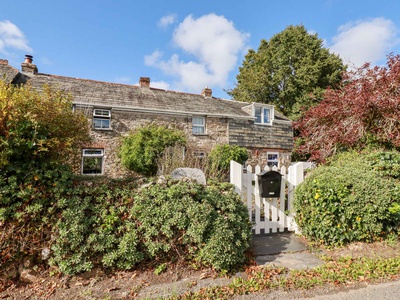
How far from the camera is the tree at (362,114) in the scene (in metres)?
5.43

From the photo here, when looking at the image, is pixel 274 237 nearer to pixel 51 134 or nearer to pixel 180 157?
pixel 51 134

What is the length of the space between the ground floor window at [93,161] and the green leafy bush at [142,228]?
1079 centimetres

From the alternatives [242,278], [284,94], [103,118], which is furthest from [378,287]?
[284,94]

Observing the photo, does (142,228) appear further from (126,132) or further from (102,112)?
(102,112)

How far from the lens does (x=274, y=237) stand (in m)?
4.50

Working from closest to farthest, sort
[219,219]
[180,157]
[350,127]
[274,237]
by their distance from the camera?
1. [219,219]
2. [274,237]
3. [350,127]
4. [180,157]

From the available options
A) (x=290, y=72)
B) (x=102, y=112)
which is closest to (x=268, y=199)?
(x=102, y=112)

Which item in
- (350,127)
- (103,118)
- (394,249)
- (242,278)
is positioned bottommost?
(242,278)

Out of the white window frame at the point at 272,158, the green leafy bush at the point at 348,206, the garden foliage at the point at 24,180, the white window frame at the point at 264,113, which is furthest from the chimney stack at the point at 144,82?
the green leafy bush at the point at 348,206

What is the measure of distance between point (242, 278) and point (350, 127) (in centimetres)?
492

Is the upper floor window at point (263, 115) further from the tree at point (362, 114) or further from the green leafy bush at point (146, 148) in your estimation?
the tree at point (362, 114)

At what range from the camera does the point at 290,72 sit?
84.3 ft

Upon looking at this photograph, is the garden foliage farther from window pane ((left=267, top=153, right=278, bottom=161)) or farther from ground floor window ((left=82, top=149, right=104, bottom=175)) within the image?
window pane ((left=267, top=153, right=278, bottom=161))

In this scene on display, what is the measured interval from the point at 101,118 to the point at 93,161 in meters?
2.65
